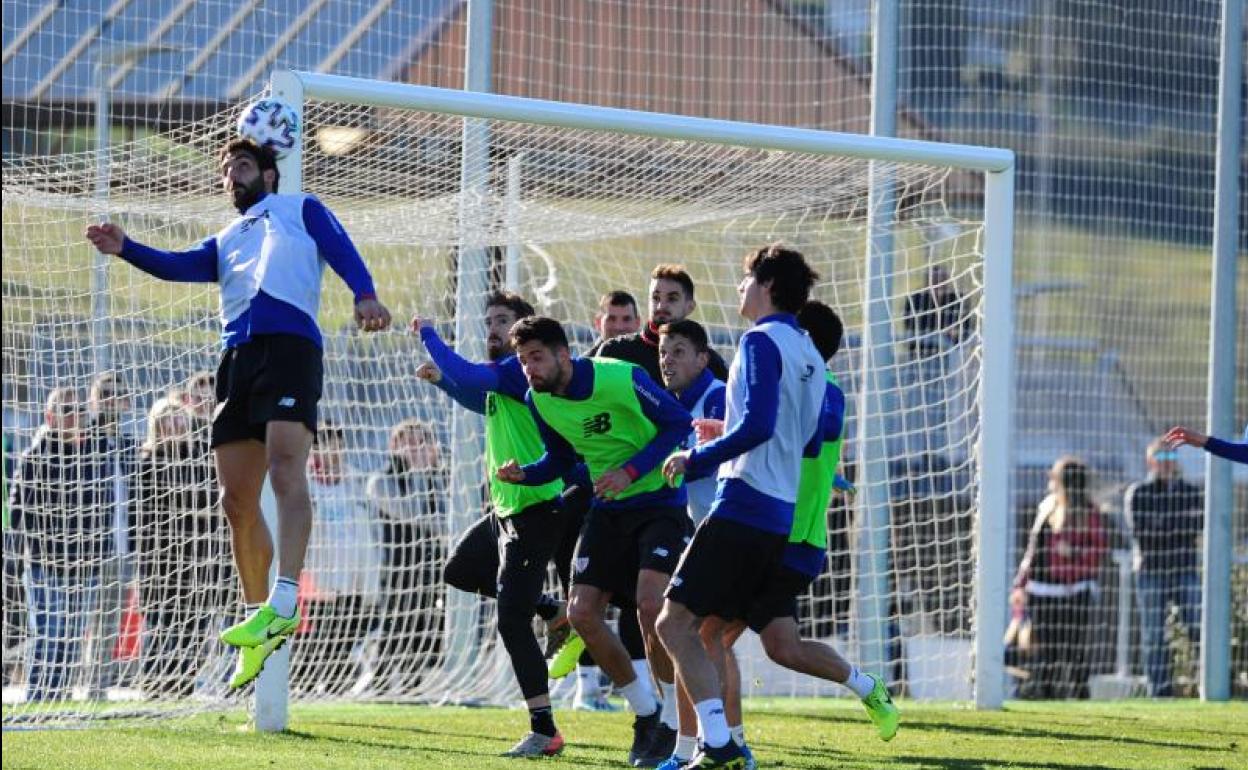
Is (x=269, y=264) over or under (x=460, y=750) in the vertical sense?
over

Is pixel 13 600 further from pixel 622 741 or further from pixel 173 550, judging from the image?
pixel 622 741

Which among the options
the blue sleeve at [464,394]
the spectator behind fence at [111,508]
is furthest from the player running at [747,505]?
the spectator behind fence at [111,508]

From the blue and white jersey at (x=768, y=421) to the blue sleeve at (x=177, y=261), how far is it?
207 centimetres

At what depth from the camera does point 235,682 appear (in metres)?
6.96

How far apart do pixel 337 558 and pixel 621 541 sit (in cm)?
423

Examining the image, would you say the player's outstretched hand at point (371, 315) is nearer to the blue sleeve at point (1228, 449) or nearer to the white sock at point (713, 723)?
the white sock at point (713, 723)

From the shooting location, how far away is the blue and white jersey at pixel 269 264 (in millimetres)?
7000

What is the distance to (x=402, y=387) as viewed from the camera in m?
12.3

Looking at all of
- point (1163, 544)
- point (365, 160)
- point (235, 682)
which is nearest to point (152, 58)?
point (365, 160)

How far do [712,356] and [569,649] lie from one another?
1815 millimetres

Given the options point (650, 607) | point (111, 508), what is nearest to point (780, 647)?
point (650, 607)

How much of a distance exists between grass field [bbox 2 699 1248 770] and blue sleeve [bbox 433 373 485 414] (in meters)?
1.54

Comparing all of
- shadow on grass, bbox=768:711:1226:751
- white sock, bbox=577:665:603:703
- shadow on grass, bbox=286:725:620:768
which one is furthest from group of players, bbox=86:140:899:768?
white sock, bbox=577:665:603:703

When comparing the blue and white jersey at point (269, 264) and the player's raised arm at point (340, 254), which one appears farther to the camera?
the blue and white jersey at point (269, 264)
